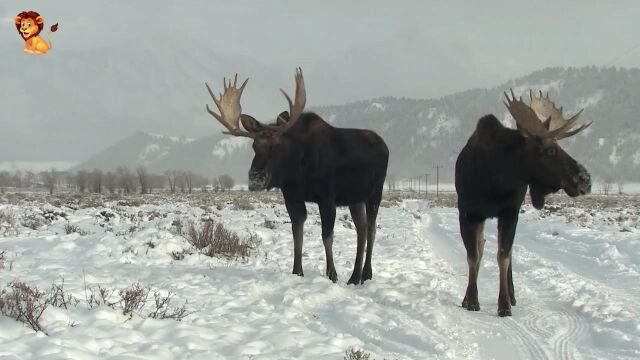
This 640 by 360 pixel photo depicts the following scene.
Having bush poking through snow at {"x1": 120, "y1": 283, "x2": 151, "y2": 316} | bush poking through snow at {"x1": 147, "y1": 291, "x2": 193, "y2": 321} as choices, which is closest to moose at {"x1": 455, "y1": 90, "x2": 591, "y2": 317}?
bush poking through snow at {"x1": 147, "y1": 291, "x2": 193, "y2": 321}

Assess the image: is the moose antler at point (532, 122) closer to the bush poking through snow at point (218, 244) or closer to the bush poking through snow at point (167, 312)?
the bush poking through snow at point (167, 312)

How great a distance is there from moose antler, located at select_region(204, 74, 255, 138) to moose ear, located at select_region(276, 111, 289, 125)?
550mm

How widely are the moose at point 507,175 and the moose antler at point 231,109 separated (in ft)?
10.7

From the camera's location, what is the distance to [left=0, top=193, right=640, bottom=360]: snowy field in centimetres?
420

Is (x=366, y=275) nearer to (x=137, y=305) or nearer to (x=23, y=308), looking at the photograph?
(x=137, y=305)

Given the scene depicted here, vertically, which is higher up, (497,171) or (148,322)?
(497,171)

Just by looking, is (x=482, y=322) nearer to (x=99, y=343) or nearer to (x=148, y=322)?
(x=148, y=322)

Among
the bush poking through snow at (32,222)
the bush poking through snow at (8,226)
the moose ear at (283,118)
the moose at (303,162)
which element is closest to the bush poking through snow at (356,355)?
the moose at (303,162)

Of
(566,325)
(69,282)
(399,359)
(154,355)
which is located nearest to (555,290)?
(566,325)

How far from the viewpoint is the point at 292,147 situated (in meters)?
7.55

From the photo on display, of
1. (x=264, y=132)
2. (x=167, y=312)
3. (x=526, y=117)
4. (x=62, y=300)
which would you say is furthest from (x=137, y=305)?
(x=526, y=117)

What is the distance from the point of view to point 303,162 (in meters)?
7.61

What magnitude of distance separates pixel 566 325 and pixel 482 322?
0.92 metres

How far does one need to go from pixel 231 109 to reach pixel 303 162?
136 cm
